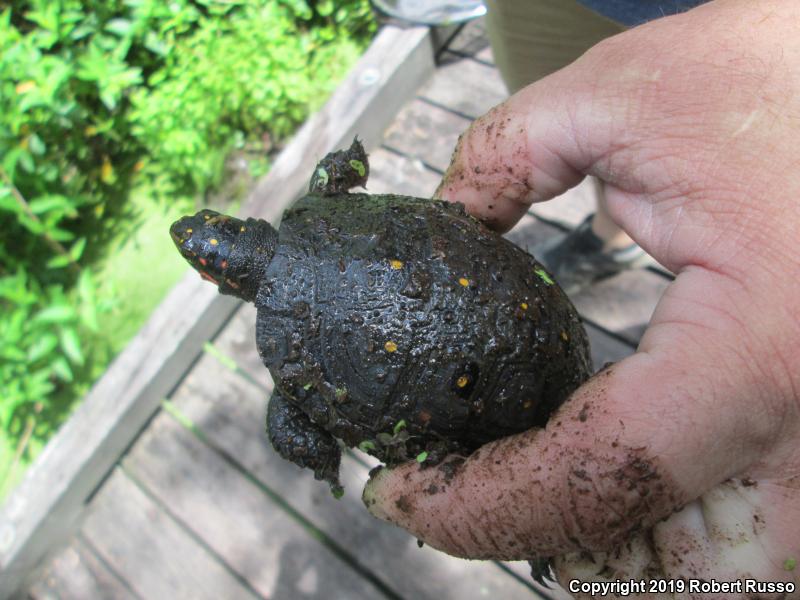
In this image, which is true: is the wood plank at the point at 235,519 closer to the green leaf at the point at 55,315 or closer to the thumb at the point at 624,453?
the green leaf at the point at 55,315

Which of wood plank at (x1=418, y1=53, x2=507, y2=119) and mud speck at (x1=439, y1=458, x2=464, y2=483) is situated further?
wood plank at (x1=418, y1=53, x2=507, y2=119)

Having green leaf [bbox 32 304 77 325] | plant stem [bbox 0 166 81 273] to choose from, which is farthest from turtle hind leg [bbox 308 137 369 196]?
plant stem [bbox 0 166 81 273]

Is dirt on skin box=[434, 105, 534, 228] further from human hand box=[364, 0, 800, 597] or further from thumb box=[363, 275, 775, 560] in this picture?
thumb box=[363, 275, 775, 560]

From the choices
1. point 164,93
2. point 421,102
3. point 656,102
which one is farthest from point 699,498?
point 164,93

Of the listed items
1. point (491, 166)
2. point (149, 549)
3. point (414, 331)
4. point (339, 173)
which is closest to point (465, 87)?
point (339, 173)

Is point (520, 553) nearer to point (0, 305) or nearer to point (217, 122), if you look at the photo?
point (217, 122)

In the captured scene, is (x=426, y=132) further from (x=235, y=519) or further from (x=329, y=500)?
(x=235, y=519)
